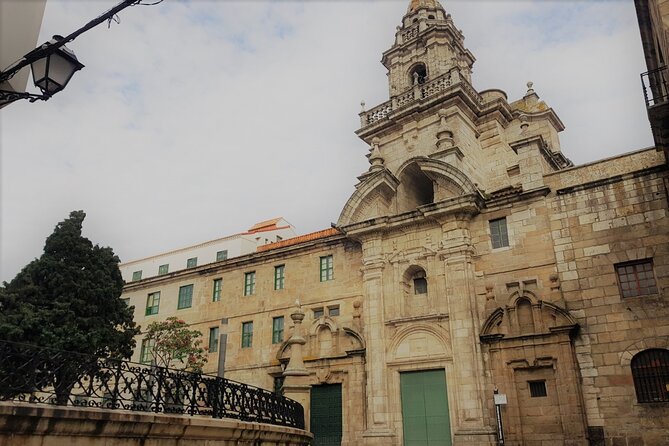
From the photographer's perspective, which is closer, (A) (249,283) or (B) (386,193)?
(B) (386,193)

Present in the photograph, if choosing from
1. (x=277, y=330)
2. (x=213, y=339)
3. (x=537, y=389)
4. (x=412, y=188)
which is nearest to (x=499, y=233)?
(x=412, y=188)

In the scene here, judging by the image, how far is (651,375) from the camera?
16344 millimetres

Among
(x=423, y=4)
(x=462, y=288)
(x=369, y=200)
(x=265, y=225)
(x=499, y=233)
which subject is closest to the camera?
(x=462, y=288)

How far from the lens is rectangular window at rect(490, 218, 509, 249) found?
20359 mm

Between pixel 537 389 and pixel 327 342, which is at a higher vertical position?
pixel 327 342

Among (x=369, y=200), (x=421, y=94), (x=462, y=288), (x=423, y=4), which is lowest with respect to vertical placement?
(x=462, y=288)

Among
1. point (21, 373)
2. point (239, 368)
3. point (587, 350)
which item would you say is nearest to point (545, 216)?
point (587, 350)

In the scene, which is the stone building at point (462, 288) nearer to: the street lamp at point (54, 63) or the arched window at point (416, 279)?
the arched window at point (416, 279)

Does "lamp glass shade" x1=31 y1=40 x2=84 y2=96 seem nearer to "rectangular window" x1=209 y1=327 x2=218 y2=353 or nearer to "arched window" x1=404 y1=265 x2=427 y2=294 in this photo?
"arched window" x1=404 y1=265 x2=427 y2=294

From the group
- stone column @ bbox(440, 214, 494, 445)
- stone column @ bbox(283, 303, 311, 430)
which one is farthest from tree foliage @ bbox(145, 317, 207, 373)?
stone column @ bbox(440, 214, 494, 445)

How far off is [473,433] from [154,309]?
66.3 feet

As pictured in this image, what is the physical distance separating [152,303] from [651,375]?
83.2 feet

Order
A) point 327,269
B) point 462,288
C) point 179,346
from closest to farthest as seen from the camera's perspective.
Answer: point 462,288
point 327,269
point 179,346

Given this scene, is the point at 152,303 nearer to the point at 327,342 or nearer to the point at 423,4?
the point at 327,342
